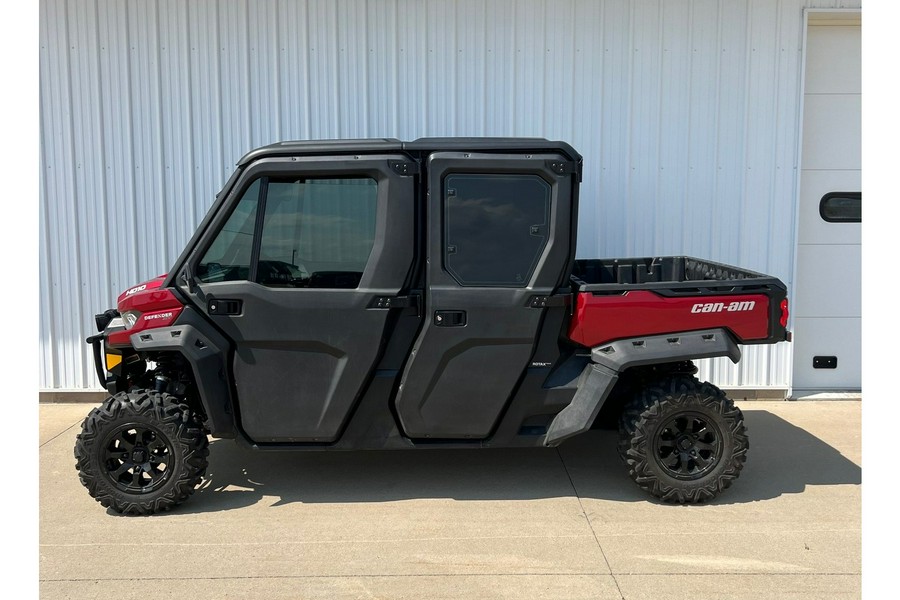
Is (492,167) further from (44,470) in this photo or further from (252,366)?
(44,470)

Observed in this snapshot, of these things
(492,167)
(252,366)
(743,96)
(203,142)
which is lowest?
(252,366)

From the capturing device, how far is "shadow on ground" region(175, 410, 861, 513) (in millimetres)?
4691

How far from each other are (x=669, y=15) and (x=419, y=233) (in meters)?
3.73

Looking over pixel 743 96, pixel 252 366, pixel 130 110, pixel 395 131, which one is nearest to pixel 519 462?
pixel 252 366

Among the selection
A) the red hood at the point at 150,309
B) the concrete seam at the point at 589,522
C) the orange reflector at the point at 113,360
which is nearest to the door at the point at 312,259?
the red hood at the point at 150,309

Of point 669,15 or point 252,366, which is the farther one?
point 669,15

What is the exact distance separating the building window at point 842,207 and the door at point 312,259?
456 centimetres

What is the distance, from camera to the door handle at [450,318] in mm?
4320

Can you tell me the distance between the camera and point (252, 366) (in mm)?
4379

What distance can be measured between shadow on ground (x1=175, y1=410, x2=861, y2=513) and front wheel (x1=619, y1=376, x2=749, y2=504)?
0.20m

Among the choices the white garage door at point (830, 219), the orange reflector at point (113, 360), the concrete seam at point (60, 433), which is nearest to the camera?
the orange reflector at point (113, 360)

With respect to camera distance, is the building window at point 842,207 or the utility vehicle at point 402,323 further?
the building window at point 842,207

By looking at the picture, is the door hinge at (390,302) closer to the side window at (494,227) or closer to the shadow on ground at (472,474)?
the side window at (494,227)

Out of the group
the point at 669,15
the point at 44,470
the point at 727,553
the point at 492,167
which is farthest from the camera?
the point at 669,15
